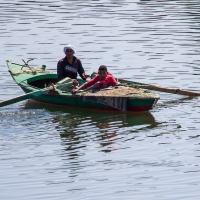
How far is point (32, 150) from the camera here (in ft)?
49.3

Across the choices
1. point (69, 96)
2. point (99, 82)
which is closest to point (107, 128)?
point (99, 82)

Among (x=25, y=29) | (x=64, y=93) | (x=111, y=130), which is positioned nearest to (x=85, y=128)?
(x=111, y=130)

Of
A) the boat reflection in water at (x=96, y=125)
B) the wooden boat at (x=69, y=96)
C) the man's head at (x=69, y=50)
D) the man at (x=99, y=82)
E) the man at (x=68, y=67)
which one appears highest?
the man's head at (x=69, y=50)

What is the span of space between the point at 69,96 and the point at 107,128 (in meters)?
1.75

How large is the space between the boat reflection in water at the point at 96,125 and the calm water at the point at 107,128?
0.07 ft

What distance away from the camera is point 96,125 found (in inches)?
674

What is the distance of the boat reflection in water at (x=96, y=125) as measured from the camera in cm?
1588

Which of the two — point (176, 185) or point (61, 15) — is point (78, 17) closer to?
point (61, 15)

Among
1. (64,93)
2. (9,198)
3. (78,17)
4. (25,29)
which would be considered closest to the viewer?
(9,198)

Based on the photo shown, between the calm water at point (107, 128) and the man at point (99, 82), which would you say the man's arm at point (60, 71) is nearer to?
the calm water at point (107, 128)

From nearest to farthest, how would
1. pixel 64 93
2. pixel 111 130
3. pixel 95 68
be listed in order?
pixel 111 130
pixel 64 93
pixel 95 68

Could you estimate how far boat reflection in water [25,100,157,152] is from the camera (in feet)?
52.1

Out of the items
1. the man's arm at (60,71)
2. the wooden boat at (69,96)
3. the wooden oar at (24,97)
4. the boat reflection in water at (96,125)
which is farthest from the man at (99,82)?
the man's arm at (60,71)

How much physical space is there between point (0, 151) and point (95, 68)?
8.61m
